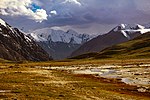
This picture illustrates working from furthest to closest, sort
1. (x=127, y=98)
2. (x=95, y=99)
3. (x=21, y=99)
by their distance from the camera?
1. (x=127, y=98)
2. (x=95, y=99)
3. (x=21, y=99)

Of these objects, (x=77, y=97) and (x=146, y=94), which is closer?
(x=77, y=97)

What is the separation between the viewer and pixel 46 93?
40.1 metres

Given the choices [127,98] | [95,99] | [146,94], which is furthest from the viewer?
[146,94]

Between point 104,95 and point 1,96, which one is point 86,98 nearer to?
point 104,95

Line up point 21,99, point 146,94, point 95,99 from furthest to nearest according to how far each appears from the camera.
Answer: point 146,94 → point 95,99 → point 21,99

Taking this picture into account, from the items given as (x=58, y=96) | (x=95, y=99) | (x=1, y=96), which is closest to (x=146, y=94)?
(x=95, y=99)

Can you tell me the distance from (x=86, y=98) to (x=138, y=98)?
275 inches

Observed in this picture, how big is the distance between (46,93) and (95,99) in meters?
6.46

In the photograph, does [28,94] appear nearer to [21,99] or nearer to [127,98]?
[21,99]

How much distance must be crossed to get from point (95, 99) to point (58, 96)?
4.22m

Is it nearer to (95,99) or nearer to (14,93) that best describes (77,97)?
(95,99)

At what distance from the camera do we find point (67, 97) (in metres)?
37.4

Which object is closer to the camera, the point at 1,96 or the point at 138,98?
the point at 1,96

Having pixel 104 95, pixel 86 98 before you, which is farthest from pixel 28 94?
pixel 104 95
